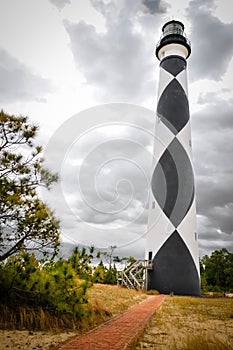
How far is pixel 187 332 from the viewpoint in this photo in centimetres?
425

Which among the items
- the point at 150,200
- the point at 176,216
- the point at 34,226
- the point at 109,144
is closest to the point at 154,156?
the point at 150,200

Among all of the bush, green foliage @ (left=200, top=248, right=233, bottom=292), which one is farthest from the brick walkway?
green foliage @ (left=200, top=248, right=233, bottom=292)

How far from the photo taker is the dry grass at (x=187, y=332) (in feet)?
10.6

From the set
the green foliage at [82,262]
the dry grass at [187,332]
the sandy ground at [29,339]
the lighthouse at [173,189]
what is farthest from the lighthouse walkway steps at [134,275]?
the sandy ground at [29,339]

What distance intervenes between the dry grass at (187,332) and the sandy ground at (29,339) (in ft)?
3.27

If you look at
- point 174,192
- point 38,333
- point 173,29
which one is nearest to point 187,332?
point 38,333

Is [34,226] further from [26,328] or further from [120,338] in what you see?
[120,338]

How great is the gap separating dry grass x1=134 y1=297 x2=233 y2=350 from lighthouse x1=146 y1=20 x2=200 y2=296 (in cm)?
513

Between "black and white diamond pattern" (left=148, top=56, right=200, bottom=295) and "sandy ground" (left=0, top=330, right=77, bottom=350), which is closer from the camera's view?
"sandy ground" (left=0, top=330, right=77, bottom=350)

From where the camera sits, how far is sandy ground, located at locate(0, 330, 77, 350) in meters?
3.21

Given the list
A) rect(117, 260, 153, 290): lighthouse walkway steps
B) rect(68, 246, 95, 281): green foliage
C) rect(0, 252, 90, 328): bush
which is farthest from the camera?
rect(117, 260, 153, 290): lighthouse walkway steps

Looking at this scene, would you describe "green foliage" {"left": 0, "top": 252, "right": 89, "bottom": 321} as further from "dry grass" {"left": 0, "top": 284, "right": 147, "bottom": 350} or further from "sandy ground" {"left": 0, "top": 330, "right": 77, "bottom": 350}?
"sandy ground" {"left": 0, "top": 330, "right": 77, "bottom": 350}

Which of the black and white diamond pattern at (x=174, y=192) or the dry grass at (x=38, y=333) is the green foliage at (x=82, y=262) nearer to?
the dry grass at (x=38, y=333)

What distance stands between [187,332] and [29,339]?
7.43 feet
